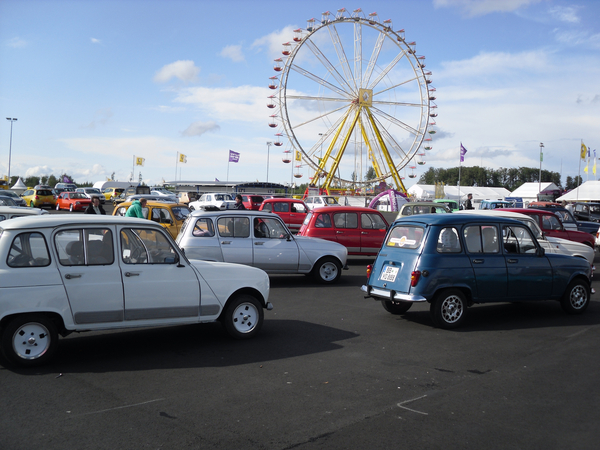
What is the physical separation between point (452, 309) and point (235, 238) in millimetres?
4981

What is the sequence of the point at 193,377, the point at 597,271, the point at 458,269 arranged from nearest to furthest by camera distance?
the point at 193,377 < the point at 458,269 < the point at 597,271

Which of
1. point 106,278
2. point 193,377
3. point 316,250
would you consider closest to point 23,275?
point 106,278

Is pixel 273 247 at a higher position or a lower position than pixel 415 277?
higher

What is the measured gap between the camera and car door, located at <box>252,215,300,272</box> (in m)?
11.2

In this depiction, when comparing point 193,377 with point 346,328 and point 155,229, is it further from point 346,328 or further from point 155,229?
point 346,328

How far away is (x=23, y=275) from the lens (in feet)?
18.5

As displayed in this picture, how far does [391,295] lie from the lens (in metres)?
8.09

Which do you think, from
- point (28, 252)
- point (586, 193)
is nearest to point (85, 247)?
point (28, 252)

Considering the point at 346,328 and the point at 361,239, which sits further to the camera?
the point at 361,239

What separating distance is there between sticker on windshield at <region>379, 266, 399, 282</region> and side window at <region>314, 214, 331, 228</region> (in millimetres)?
6700

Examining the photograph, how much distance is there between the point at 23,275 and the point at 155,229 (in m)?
1.55

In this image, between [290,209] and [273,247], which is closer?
[273,247]

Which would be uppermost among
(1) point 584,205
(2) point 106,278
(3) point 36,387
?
(1) point 584,205

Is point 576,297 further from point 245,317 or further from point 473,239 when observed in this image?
point 245,317
